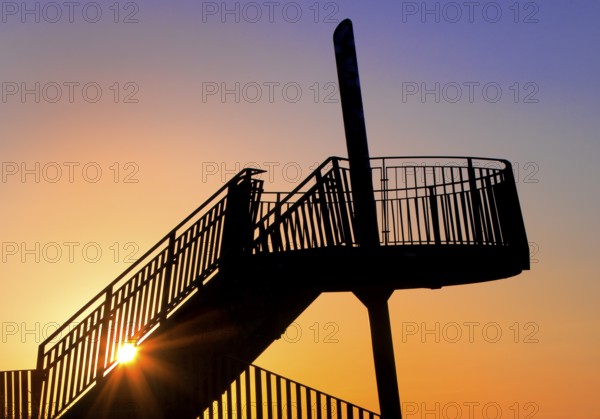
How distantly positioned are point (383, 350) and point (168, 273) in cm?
478

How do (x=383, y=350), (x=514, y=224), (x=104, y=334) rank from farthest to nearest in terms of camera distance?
(x=383, y=350) < (x=514, y=224) < (x=104, y=334)

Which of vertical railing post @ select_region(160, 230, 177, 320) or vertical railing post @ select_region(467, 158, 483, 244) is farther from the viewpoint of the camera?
vertical railing post @ select_region(467, 158, 483, 244)

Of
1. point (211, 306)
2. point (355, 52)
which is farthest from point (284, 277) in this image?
point (355, 52)

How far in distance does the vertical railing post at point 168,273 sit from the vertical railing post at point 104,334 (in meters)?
0.96

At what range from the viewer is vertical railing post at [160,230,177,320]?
63.7 feet

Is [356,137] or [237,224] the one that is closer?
[237,224]

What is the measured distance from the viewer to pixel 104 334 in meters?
19.3

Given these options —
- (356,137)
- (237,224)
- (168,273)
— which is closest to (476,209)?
(356,137)

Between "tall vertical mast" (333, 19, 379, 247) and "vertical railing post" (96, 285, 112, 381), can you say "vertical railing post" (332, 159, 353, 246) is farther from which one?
"vertical railing post" (96, 285, 112, 381)

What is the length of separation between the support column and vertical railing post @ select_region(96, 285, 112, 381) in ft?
16.1

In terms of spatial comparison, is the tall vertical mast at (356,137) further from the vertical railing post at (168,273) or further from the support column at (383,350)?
the vertical railing post at (168,273)

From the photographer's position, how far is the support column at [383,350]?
21344 millimetres

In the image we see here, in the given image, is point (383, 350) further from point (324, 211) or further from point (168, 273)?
point (168, 273)

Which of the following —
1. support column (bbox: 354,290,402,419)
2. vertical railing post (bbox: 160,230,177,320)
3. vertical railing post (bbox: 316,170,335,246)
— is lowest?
support column (bbox: 354,290,402,419)
